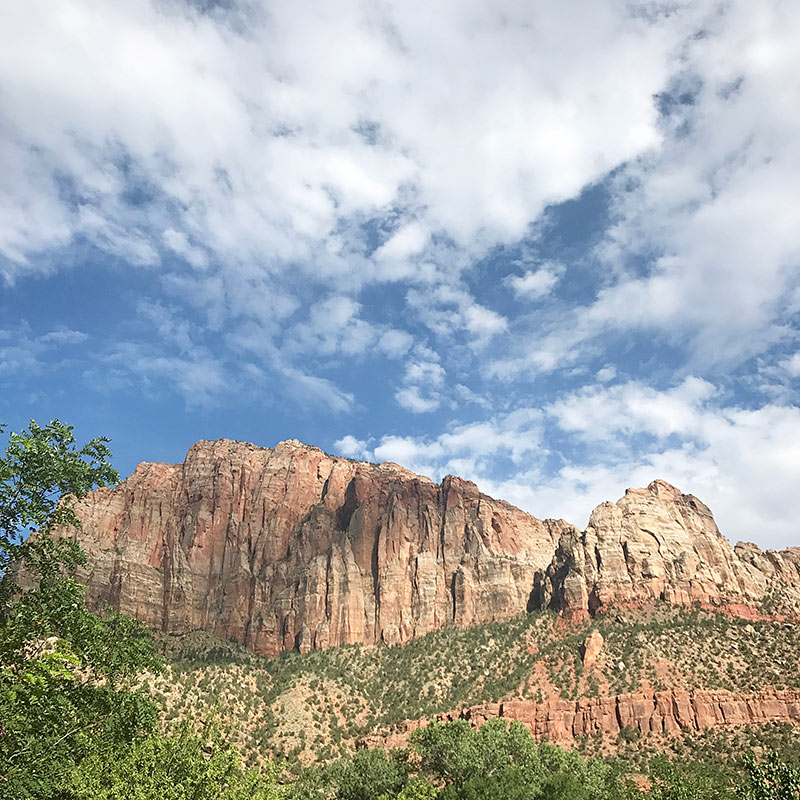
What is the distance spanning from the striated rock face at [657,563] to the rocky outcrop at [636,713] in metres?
24.6

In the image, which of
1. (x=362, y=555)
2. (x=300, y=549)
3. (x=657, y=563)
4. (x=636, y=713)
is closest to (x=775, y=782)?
(x=636, y=713)

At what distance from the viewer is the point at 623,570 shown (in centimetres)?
12406

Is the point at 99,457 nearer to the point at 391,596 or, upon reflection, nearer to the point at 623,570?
the point at 623,570

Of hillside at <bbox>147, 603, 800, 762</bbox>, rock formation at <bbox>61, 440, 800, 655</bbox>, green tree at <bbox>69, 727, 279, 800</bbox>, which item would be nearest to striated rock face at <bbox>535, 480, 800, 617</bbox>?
rock formation at <bbox>61, 440, 800, 655</bbox>

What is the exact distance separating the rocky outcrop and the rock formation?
2506cm

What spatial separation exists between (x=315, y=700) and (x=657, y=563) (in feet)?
217

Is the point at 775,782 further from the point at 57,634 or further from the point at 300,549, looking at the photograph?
the point at 300,549

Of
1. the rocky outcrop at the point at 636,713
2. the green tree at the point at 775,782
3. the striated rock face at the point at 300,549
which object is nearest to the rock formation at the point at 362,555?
the striated rock face at the point at 300,549

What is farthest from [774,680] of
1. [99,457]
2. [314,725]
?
[99,457]

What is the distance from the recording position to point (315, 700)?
110 m

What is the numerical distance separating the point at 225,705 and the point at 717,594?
8490 centimetres

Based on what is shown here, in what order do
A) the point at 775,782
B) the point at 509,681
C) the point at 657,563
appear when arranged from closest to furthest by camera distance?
the point at 775,782, the point at 509,681, the point at 657,563

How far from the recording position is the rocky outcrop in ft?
293

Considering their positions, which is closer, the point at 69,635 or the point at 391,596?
the point at 69,635
